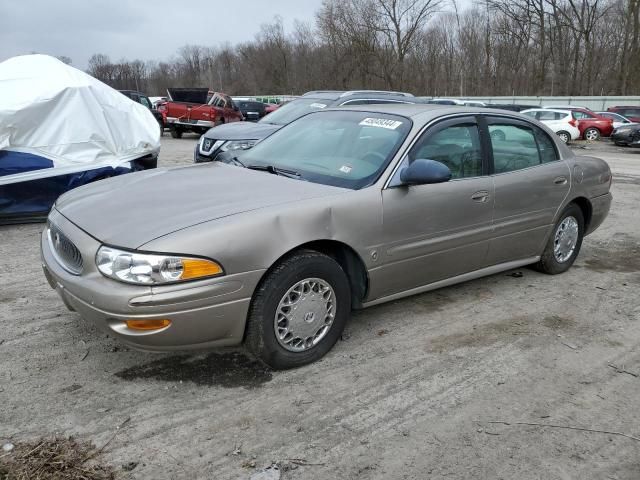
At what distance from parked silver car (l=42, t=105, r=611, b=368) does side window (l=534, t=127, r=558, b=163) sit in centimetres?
1

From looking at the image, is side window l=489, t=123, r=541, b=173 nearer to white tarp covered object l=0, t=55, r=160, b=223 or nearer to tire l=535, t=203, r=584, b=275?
tire l=535, t=203, r=584, b=275

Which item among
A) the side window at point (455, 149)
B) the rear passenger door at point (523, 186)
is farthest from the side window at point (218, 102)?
the side window at point (455, 149)

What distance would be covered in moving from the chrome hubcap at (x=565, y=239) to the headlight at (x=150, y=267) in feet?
11.8

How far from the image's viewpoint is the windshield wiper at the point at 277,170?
149 inches

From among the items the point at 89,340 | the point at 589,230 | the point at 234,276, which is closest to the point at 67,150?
the point at 89,340

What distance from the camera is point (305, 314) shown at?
330cm

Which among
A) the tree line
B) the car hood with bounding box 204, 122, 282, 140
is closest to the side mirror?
the car hood with bounding box 204, 122, 282, 140

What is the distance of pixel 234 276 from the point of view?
2918 mm

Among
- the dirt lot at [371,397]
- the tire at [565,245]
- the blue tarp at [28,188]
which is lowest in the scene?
the dirt lot at [371,397]

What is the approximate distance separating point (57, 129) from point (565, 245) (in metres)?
6.18

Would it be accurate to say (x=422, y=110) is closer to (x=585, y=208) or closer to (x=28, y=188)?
(x=585, y=208)

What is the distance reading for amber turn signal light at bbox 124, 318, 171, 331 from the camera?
278 centimetres

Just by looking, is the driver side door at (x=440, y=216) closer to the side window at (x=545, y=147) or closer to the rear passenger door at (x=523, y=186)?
the rear passenger door at (x=523, y=186)

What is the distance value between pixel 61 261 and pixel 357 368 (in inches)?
74.4
